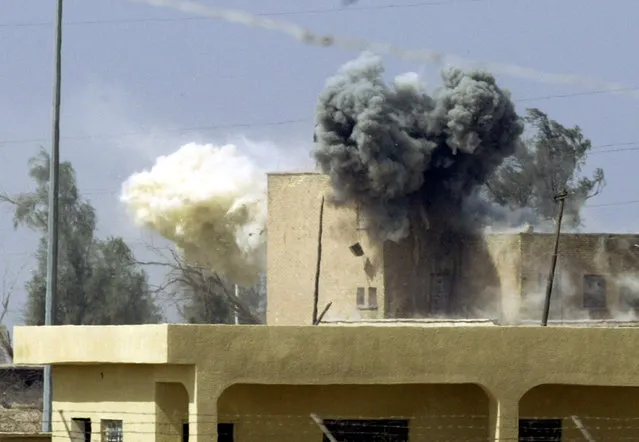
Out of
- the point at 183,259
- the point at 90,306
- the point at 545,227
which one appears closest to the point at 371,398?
the point at 545,227

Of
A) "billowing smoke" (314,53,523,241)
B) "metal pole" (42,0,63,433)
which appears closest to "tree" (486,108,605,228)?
"billowing smoke" (314,53,523,241)

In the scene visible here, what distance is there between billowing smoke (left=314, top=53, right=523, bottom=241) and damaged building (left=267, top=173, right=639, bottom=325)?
78 cm

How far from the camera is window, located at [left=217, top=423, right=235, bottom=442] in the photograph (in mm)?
22391

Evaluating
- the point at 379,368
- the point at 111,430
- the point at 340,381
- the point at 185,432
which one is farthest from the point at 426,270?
the point at 340,381

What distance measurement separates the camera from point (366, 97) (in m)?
52.6

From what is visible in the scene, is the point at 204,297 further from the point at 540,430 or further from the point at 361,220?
the point at 540,430

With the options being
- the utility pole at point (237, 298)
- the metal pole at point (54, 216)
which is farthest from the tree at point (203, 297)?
the metal pole at point (54, 216)

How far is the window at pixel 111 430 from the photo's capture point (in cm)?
2359

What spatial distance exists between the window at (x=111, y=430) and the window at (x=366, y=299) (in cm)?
2783

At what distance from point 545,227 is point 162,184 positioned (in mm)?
13249

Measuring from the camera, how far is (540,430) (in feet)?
75.7

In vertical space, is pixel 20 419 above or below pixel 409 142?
below

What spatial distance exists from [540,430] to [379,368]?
2593 millimetres

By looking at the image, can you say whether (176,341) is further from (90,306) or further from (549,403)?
(90,306)
